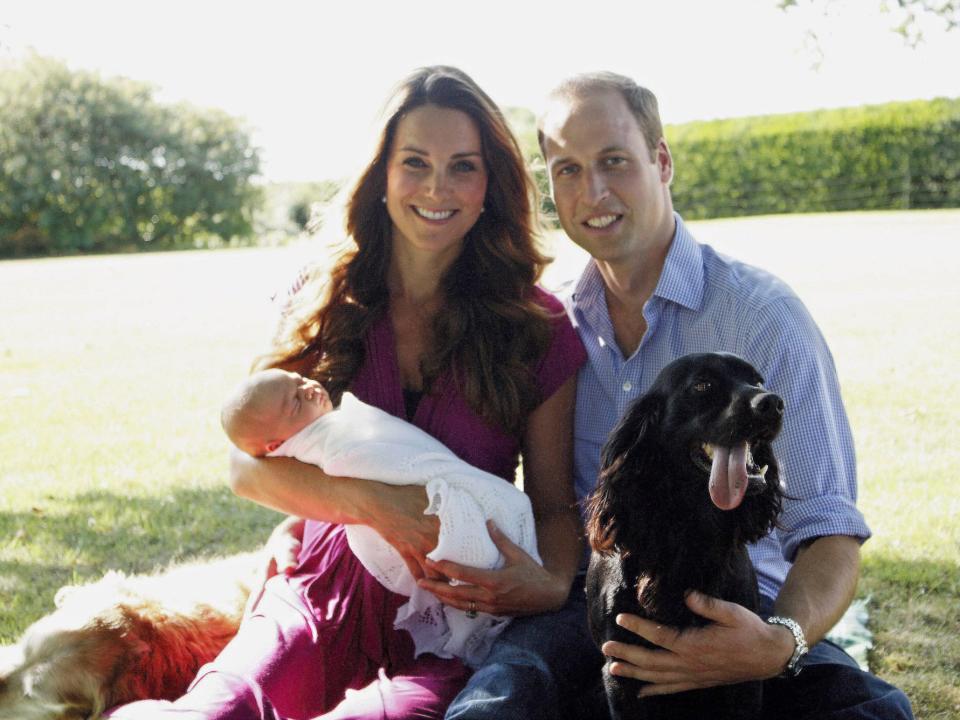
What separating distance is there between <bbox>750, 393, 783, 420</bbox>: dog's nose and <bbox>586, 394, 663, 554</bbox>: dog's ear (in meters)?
0.30

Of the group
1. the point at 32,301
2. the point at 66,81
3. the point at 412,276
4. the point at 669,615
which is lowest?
the point at 32,301

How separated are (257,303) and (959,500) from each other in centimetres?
1267

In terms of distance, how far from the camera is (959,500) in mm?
5664

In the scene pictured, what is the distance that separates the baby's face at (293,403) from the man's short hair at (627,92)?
1.31 metres

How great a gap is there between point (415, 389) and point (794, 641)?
1541mm

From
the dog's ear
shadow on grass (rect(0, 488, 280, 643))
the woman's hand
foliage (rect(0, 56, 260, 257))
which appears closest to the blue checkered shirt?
the dog's ear

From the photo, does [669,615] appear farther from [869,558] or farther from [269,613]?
[869,558]

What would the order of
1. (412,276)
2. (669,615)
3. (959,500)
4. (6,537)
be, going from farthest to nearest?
(959,500) → (6,537) → (412,276) → (669,615)

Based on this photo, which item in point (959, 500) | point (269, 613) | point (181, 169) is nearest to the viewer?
point (269, 613)

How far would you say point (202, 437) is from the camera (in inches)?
296

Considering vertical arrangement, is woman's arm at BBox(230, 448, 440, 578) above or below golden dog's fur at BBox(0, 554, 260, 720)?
above

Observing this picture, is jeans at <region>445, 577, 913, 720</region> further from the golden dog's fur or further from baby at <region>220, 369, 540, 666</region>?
the golden dog's fur

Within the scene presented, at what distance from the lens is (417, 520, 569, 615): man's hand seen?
2.95m

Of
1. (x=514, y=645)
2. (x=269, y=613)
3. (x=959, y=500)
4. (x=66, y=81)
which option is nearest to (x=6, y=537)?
(x=269, y=613)
